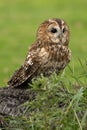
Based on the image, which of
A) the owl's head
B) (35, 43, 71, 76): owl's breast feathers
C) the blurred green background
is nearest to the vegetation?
the blurred green background

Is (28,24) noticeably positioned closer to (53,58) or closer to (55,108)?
(53,58)

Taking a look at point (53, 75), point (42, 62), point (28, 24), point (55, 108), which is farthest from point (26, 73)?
point (28, 24)

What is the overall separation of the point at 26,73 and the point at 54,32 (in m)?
0.58

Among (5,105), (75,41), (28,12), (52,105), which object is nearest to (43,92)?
(52,105)

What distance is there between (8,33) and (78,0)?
17.8ft

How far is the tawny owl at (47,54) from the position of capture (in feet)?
30.5

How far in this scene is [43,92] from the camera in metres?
7.14

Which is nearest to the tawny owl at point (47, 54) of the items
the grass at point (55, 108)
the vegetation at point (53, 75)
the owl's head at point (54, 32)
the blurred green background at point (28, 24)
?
the owl's head at point (54, 32)

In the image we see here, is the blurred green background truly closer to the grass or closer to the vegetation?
the vegetation

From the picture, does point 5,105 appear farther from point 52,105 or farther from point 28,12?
point 28,12

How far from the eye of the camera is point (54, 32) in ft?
31.2

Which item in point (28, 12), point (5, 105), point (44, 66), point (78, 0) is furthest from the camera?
point (78, 0)

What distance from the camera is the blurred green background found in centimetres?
1844

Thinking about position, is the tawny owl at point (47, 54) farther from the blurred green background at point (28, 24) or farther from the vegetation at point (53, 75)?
the blurred green background at point (28, 24)
